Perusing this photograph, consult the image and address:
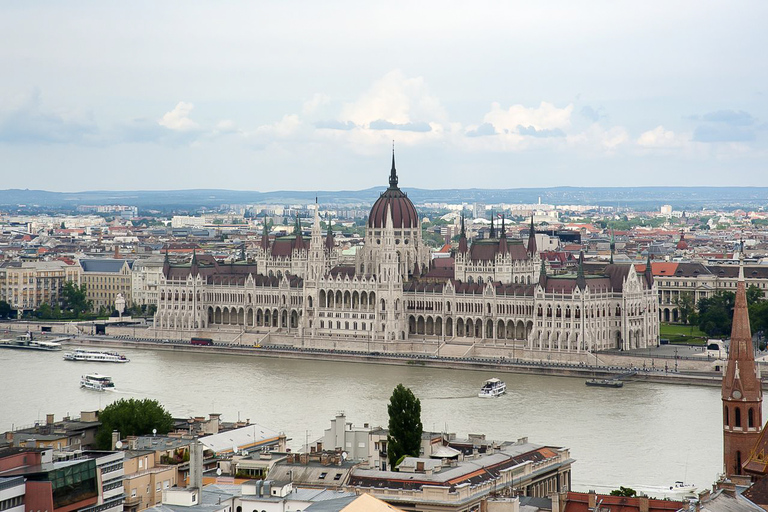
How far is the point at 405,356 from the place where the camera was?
72938 millimetres

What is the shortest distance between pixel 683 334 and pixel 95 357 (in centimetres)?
2896

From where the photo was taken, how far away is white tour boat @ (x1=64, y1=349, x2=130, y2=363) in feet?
236

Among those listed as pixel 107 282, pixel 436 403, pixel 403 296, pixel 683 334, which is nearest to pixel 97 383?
pixel 436 403

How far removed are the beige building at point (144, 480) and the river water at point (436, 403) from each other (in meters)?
10.6

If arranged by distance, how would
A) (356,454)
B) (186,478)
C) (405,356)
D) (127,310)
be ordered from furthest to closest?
(127,310)
(405,356)
(356,454)
(186,478)

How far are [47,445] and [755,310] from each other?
4691 centimetres

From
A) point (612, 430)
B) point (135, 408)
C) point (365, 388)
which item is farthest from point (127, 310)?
point (135, 408)

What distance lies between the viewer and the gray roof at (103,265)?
3977 inches

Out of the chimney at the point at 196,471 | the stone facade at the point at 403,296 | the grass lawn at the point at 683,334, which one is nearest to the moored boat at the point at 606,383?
the stone facade at the point at 403,296

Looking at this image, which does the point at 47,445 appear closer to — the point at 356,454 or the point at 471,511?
the point at 356,454

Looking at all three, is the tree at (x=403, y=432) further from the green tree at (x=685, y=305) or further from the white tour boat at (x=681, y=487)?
the green tree at (x=685, y=305)

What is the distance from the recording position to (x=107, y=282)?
100062 millimetres

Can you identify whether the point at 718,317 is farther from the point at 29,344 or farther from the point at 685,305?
the point at 29,344

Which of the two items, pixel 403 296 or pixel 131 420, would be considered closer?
pixel 131 420
